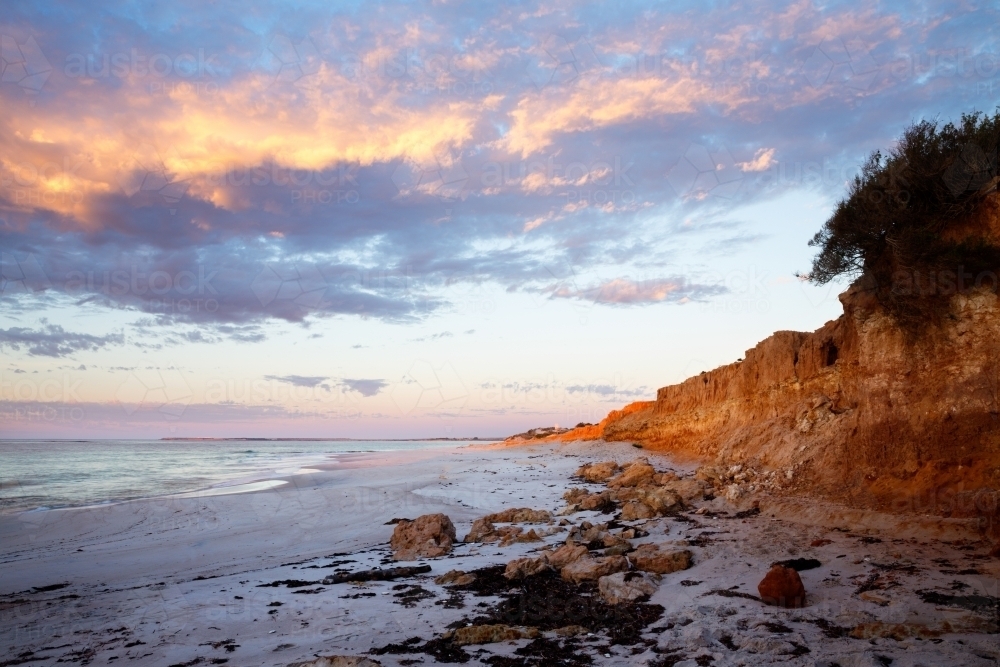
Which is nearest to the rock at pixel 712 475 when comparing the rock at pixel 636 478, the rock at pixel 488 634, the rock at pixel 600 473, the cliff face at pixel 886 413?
the cliff face at pixel 886 413

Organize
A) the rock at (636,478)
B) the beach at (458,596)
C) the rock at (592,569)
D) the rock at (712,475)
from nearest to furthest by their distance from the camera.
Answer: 1. the beach at (458,596)
2. the rock at (592,569)
3. the rock at (712,475)
4. the rock at (636,478)

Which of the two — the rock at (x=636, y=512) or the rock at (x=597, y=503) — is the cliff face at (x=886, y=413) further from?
the rock at (x=597, y=503)

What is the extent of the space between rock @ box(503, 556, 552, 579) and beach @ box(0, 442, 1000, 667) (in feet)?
0.78

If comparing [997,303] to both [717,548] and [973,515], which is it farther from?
[717,548]

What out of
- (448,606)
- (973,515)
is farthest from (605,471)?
(448,606)

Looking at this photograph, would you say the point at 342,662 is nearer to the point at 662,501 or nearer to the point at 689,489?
the point at 662,501

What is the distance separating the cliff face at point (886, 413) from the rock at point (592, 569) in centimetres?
493

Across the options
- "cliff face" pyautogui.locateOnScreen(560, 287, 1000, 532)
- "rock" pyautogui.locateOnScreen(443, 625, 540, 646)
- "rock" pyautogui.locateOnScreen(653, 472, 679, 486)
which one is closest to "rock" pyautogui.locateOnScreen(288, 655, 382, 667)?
"rock" pyautogui.locateOnScreen(443, 625, 540, 646)

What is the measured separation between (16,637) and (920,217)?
1471 cm

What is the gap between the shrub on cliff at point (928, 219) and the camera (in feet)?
29.6

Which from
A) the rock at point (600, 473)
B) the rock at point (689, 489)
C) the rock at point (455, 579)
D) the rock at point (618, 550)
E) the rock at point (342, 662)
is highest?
the rock at point (342, 662)

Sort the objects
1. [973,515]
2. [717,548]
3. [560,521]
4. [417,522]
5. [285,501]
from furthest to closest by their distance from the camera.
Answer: [285,501], [560,521], [417,522], [717,548], [973,515]

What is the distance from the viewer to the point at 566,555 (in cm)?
826

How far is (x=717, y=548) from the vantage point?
331 inches
